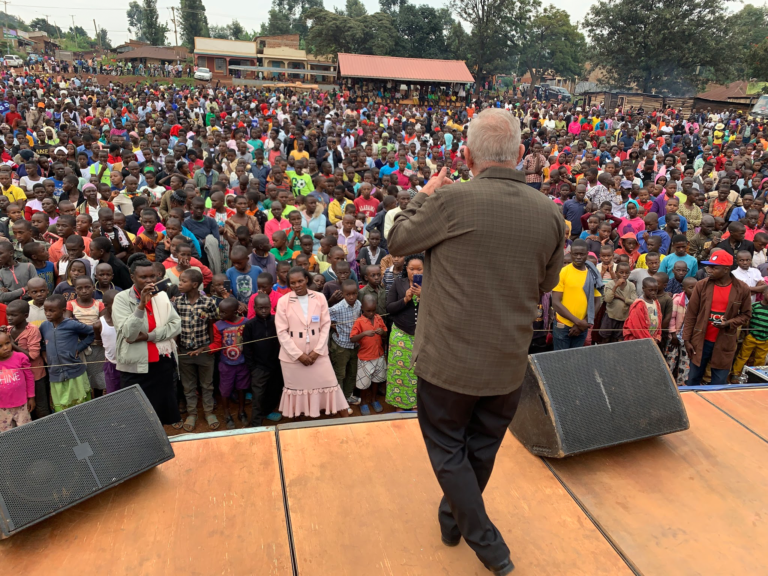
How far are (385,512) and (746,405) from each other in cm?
259

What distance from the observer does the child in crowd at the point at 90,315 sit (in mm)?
4402

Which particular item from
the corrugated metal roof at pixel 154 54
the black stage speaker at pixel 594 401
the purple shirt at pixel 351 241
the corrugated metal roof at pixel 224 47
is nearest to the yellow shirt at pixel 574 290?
the black stage speaker at pixel 594 401

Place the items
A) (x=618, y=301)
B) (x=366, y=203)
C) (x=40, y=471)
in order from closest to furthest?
(x=40, y=471) → (x=618, y=301) → (x=366, y=203)

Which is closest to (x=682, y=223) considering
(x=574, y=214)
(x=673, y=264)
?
(x=574, y=214)

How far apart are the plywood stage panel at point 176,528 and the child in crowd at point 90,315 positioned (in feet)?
7.44

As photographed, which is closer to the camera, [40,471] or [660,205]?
[40,471]

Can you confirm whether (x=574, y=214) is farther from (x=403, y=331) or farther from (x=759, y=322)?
(x=403, y=331)

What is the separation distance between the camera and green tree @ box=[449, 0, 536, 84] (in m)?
45.5

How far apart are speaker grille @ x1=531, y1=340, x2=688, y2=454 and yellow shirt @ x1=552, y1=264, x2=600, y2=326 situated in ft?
6.64

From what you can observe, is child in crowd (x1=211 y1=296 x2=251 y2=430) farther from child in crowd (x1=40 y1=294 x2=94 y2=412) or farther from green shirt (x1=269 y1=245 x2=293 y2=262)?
green shirt (x1=269 y1=245 x2=293 y2=262)

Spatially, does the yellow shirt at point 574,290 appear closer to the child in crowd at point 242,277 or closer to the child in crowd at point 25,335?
the child in crowd at point 242,277

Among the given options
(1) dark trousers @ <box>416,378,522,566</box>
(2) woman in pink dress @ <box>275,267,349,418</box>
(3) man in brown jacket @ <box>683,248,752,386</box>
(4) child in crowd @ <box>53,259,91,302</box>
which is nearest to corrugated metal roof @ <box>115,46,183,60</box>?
(4) child in crowd @ <box>53,259,91,302</box>

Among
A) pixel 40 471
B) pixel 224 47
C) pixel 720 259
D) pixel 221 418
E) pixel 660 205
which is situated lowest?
pixel 221 418

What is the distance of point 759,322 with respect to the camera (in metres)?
4.98
